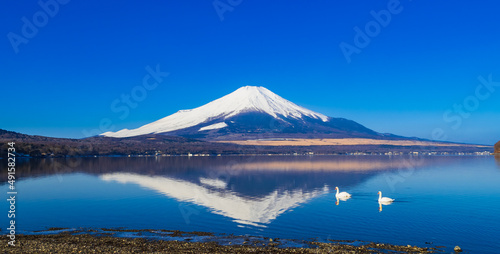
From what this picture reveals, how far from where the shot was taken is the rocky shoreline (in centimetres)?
1645

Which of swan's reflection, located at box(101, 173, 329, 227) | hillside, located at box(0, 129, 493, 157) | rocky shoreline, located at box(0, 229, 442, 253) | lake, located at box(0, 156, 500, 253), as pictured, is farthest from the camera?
hillside, located at box(0, 129, 493, 157)

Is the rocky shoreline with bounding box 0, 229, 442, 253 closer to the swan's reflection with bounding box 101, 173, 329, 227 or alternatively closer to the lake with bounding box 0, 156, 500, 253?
the lake with bounding box 0, 156, 500, 253

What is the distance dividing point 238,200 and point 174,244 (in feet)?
52.4

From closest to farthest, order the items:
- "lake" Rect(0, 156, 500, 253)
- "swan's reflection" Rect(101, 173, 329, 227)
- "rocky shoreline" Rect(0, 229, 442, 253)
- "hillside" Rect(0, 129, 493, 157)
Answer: "rocky shoreline" Rect(0, 229, 442, 253), "lake" Rect(0, 156, 500, 253), "swan's reflection" Rect(101, 173, 329, 227), "hillside" Rect(0, 129, 493, 157)

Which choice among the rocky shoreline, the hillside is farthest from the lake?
the hillside

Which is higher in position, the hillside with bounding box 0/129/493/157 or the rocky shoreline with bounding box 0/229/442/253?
the hillside with bounding box 0/129/493/157

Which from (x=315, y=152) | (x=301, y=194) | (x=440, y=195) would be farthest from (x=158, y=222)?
(x=315, y=152)

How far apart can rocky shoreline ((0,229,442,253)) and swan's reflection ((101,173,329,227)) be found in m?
4.75

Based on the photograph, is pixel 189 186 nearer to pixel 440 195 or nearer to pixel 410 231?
pixel 440 195

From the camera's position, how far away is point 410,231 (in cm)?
2145

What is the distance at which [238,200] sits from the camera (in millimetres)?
33562

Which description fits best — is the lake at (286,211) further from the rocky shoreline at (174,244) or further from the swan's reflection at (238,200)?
the rocky shoreline at (174,244)

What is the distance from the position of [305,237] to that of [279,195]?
55.1 feet

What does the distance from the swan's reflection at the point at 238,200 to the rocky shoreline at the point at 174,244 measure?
4.75 m
